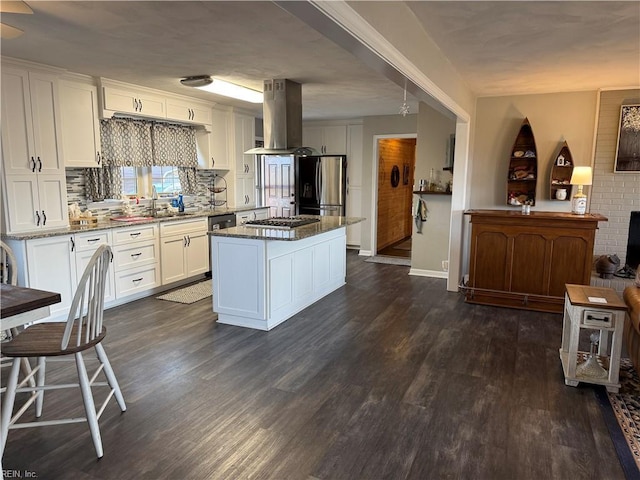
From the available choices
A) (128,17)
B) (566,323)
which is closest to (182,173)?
(128,17)

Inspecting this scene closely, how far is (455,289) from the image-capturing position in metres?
5.24

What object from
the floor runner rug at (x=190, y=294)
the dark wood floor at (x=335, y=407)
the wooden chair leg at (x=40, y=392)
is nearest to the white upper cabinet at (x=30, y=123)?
the dark wood floor at (x=335, y=407)

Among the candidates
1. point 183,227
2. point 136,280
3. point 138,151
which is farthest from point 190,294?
point 138,151

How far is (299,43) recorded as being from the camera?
3.10m

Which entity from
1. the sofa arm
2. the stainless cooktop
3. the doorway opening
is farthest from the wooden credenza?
the doorway opening

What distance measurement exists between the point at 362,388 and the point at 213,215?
3.54 m

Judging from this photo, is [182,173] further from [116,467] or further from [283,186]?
[116,467]

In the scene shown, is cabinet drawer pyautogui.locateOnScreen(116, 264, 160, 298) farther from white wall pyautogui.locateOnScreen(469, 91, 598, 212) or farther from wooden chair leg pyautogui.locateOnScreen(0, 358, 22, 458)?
white wall pyautogui.locateOnScreen(469, 91, 598, 212)

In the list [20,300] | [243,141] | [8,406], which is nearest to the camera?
[20,300]

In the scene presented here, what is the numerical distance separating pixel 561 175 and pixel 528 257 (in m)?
1.22

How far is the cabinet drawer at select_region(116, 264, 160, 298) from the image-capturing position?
4.58 m

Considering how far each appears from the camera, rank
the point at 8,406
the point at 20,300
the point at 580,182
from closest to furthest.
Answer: the point at 20,300 → the point at 8,406 → the point at 580,182

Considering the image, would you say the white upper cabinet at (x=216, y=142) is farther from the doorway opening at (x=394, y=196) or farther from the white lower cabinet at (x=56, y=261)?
the doorway opening at (x=394, y=196)

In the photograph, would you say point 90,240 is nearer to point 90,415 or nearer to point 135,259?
point 135,259
